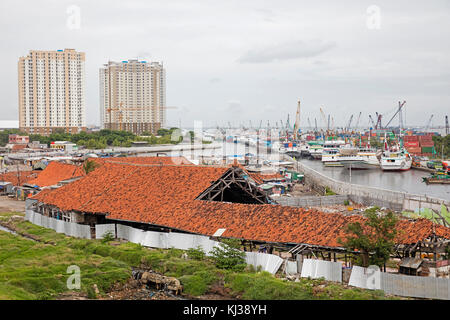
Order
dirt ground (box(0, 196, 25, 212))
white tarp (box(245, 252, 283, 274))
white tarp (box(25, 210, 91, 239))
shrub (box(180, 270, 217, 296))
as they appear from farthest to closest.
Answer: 1. dirt ground (box(0, 196, 25, 212))
2. white tarp (box(25, 210, 91, 239))
3. white tarp (box(245, 252, 283, 274))
4. shrub (box(180, 270, 217, 296))

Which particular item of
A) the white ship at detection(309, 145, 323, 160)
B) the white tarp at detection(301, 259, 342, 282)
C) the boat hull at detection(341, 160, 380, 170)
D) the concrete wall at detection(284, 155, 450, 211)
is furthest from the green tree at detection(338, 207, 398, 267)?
the white ship at detection(309, 145, 323, 160)

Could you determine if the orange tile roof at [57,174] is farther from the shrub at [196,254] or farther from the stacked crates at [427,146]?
the stacked crates at [427,146]

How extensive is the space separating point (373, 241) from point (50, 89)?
10946cm

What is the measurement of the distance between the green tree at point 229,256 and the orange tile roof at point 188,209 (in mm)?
745

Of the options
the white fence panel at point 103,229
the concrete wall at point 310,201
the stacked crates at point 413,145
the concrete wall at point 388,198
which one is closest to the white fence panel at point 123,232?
the white fence panel at point 103,229

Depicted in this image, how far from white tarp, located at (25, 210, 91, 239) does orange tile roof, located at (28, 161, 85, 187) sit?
7.33 meters

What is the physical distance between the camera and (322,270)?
1565cm

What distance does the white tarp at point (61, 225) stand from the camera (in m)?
22.9

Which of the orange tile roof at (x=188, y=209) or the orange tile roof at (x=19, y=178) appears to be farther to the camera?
the orange tile roof at (x=19, y=178)

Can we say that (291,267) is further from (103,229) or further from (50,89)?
(50,89)

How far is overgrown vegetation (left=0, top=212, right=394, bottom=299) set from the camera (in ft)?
47.6

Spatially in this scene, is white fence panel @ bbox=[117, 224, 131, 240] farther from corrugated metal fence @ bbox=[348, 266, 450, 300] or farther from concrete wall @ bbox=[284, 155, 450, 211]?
concrete wall @ bbox=[284, 155, 450, 211]

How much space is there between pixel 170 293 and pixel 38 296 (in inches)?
152

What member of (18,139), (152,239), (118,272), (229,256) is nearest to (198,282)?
(229,256)
